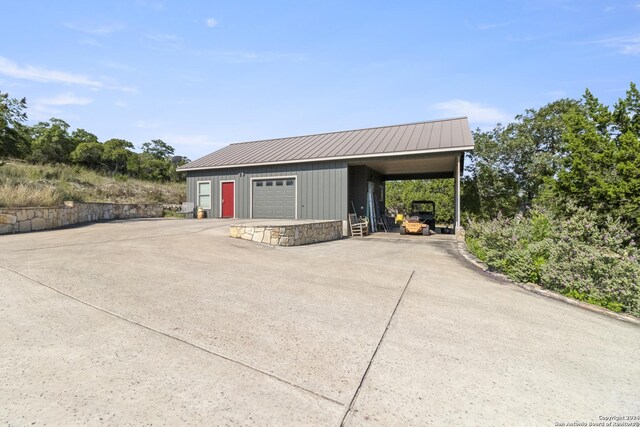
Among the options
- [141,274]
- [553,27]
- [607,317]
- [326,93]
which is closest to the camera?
[607,317]

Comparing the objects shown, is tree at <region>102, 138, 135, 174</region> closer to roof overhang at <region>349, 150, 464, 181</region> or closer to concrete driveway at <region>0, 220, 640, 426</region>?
roof overhang at <region>349, 150, 464, 181</region>

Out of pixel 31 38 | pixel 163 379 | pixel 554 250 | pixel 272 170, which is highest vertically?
pixel 31 38

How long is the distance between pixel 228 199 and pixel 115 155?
11997 millimetres

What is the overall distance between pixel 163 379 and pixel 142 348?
22.3 inches

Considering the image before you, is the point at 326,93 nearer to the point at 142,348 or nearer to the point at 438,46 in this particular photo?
the point at 438,46

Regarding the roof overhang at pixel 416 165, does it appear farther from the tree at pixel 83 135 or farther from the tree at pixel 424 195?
the tree at pixel 83 135

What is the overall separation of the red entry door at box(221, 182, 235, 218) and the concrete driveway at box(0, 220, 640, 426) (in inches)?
425

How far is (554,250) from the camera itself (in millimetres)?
5270

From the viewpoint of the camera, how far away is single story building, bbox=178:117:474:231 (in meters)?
12.6

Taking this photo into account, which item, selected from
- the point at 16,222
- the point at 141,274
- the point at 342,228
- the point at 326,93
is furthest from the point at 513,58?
the point at 16,222

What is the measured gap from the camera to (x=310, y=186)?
13969 mm

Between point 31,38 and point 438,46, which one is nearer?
point 31,38

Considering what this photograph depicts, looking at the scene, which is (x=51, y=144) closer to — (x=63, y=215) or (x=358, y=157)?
(x=63, y=215)

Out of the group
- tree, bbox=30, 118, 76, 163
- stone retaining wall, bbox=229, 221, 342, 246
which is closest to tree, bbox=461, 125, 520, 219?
stone retaining wall, bbox=229, 221, 342, 246
